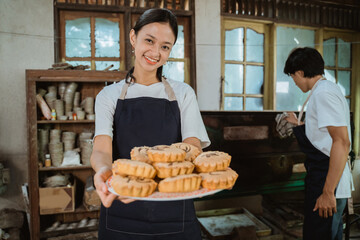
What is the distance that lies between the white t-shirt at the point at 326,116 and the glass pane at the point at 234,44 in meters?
2.26

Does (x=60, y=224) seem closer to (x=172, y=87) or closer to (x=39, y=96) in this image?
(x=39, y=96)

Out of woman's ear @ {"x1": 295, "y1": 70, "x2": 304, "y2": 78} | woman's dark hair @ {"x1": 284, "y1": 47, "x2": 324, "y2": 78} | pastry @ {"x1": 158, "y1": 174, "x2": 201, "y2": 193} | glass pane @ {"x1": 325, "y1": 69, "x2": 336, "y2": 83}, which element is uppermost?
glass pane @ {"x1": 325, "y1": 69, "x2": 336, "y2": 83}

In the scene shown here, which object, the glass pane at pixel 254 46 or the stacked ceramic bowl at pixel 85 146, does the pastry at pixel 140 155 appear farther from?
the glass pane at pixel 254 46

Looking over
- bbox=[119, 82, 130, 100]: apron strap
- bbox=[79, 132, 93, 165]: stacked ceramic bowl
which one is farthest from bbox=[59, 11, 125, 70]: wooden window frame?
bbox=[119, 82, 130, 100]: apron strap

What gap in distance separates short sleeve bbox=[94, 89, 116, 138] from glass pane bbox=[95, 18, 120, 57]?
2.27m

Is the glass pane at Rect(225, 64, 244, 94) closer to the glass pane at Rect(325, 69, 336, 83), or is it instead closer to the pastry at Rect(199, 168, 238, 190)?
the glass pane at Rect(325, 69, 336, 83)

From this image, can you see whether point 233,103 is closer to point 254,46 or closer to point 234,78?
point 234,78

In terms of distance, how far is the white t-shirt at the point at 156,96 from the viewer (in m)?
1.46

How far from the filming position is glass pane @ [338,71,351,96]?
184 inches

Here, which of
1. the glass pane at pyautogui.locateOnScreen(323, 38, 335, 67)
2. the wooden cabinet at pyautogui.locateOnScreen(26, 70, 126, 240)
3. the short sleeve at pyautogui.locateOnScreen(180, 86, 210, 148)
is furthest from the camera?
the glass pane at pyautogui.locateOnScreen(323, 38, 335, 67)

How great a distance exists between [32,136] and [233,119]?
2261mm

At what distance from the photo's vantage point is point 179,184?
39.7 inches

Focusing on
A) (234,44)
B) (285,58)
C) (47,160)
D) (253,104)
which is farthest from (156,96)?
(285,58)

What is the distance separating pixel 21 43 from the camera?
3.31m
